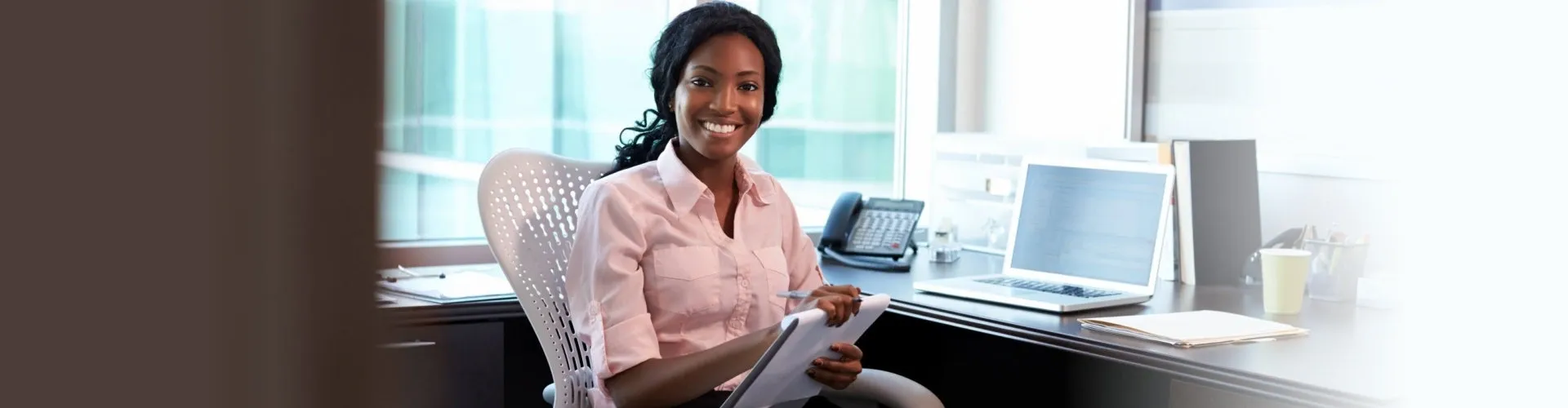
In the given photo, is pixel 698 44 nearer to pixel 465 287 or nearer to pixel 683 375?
pixel 683 375

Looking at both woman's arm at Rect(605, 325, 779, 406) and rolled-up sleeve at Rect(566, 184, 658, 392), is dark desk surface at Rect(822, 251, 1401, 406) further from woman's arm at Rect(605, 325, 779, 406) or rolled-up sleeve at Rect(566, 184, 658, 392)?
rolled-up sleeve at Rect(566, 184, 658, 392)

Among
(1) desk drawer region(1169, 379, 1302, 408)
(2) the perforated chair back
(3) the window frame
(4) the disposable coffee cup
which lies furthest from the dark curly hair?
(4) the disposable coffee cup

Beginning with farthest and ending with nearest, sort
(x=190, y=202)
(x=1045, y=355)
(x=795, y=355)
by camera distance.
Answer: (x=1045, y=355)
(x=795, y=355)
(x=190, y=202)

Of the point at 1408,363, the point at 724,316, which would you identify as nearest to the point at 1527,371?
the point at 1408,363

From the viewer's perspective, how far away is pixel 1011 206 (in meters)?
2.58

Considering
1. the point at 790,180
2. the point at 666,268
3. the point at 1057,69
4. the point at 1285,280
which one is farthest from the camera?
the point at 790,180

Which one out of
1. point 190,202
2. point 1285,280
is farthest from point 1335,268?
point 190,202

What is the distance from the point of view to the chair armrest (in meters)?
1.63

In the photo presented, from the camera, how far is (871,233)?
2.43 meters

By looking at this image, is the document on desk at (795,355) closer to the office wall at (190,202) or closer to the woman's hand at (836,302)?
the woman's hand at (836,302)

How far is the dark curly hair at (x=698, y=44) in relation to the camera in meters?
1.69

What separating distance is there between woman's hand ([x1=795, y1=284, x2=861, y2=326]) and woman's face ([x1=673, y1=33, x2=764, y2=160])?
0.84 feet

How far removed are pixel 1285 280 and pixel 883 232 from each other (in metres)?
0.78

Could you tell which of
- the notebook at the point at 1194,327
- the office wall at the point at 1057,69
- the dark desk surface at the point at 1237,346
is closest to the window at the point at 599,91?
the office wall at the point at 1057,69
